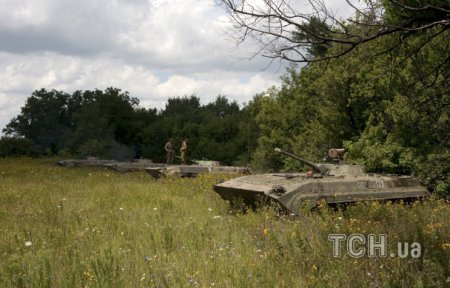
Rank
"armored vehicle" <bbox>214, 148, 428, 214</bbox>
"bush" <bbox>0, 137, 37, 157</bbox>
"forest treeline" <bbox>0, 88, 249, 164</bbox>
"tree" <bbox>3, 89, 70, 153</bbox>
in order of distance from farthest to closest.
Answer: "tree" <bbox>3, 89, 70, 153</bbox>
"forest treeline" <bbox>0, 88, 249, 164</bbox>
"bush" <bbox>0, 137, 37, 157</bbox>
"armored vehicle" <bbox>214, 148, 428, 214</bbox>

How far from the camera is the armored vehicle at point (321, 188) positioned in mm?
9211

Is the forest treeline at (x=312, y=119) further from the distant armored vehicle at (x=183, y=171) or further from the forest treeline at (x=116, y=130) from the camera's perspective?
the distant armored vehicle at (x=183, y=171)

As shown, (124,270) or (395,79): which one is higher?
(395,79)

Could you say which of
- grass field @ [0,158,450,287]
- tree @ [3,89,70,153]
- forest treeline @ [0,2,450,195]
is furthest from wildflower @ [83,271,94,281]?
tree @ [3,89,70,153]

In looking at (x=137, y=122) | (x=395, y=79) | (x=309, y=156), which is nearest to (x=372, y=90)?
(x=395, y=79)

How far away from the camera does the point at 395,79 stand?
16.0 m

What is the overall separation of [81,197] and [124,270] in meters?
7.34

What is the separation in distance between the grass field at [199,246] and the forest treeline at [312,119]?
81.4 inches

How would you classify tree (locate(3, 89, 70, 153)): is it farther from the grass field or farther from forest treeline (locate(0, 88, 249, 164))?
the grass field

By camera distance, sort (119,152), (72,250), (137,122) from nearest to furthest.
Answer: (72,250) < (119,152) < (137,122)

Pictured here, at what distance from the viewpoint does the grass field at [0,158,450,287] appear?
490cm

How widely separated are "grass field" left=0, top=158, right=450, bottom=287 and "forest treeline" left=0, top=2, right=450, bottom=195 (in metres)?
2.07

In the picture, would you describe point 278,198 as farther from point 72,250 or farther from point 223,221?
point 72,250

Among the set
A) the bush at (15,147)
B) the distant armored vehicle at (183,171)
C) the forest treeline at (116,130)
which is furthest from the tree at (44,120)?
the distant armored vehicle at (183,171)
